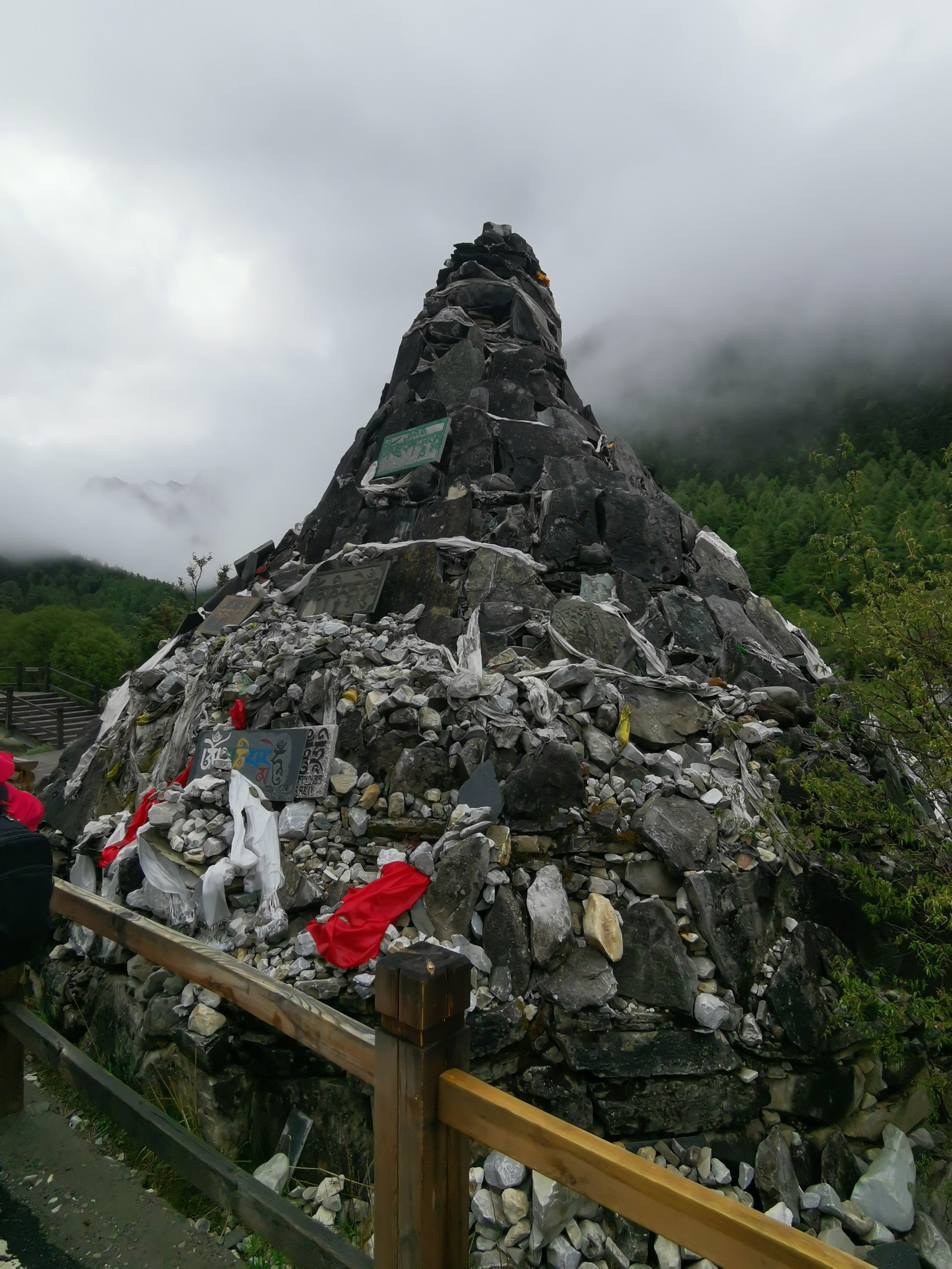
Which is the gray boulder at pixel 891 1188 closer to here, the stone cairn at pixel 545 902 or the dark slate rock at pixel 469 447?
the stone cairn at pixel 545 902

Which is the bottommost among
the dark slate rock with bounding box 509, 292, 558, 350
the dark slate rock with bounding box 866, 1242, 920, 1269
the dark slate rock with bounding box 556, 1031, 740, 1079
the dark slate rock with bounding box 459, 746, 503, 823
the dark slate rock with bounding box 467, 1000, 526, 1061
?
the dark slate rock with bounding box 866, 1242, 920, 1269

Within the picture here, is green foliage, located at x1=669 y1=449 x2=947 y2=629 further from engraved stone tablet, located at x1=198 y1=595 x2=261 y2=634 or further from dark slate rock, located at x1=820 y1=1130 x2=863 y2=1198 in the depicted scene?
engraved stone tablet, located at x1=198 y1=595 x2=261 y2=634

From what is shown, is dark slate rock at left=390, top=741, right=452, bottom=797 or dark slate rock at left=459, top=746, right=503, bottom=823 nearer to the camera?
dark slate rock at left=459, top=746, right=503, bottom=823

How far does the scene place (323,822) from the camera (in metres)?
5.63

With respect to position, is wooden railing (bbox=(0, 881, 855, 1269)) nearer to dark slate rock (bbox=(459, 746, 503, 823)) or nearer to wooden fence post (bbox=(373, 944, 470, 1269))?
wooden fence post (bbox=(373, 944, 470, 1269))

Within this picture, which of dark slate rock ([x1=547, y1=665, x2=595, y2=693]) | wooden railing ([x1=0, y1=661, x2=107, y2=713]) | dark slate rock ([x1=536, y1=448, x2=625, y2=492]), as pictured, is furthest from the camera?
wooden railing ([x1=0, y1=661, x2=107, y2=713])

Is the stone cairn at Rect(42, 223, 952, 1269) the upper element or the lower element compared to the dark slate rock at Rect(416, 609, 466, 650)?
lower

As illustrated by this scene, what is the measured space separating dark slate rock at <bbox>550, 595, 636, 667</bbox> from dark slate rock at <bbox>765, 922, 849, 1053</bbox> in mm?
3167

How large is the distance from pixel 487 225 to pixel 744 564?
48.4 ft

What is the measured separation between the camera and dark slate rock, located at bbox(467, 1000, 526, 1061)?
441 cm

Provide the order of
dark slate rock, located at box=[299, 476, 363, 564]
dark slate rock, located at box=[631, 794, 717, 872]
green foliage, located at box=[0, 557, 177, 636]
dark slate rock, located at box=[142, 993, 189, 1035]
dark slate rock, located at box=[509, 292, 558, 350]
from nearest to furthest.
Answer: dark slate rock, located at box=[142, 993, 189, 1035] < dark slate rock, located at box=[631, 794, 717, 872] < dark slate rock, located at box=[299, 476, 363, 564] < dark slate rock, located at box=[509, 292, 558, 350] < green foliage, located at box=[0, 557, 177, 636]

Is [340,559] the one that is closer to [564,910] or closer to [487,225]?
[564,910]

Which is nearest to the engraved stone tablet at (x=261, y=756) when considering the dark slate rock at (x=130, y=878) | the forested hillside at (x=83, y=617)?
the dark slate rock at (x=130, y=878)

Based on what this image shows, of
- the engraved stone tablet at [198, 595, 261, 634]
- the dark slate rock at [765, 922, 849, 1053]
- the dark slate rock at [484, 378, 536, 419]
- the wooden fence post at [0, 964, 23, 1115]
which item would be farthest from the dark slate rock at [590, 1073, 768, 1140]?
the dark slate rock at [484, 378, 536, 419]
